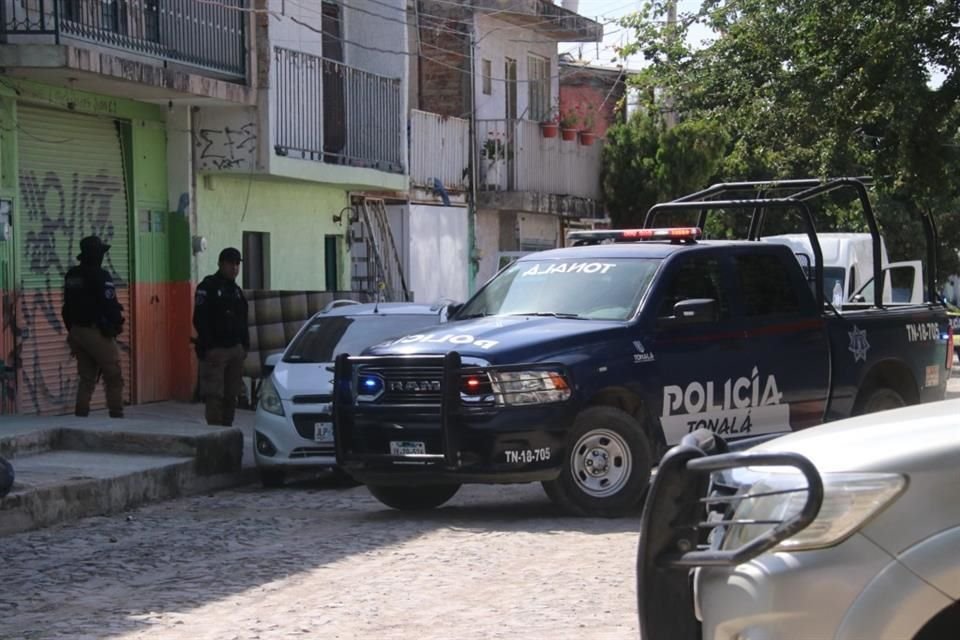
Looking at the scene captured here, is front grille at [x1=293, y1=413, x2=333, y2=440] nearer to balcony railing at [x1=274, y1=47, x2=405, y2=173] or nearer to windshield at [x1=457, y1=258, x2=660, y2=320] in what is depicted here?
windshield at [x1=457, y1=258, x2=660, y2=320]

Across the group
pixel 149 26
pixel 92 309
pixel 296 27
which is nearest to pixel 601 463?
pixel 92 309

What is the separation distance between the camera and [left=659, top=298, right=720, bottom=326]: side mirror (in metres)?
10.9

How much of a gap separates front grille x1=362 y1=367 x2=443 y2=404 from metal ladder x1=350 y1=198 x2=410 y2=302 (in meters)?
14.0


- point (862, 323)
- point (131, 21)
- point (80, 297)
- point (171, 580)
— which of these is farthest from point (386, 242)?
point (171, 580)

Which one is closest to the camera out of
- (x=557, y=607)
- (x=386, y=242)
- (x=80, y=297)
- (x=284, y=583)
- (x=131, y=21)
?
(x=557, y=607)

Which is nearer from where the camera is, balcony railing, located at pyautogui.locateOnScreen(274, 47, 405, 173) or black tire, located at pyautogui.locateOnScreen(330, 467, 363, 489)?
black tire, located at pyautogui.locateOnScreen(330, 467, 363, 489)

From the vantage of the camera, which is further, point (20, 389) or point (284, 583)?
point (20, 389)

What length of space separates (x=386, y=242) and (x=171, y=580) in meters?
17.1

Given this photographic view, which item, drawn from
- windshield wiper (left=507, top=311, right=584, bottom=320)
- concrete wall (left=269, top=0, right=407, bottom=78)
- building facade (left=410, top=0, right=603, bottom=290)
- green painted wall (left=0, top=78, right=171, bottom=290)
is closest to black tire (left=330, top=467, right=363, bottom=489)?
windshield wiper (left=507, top=311, right=584, bottom=320)

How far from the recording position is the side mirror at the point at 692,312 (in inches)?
428

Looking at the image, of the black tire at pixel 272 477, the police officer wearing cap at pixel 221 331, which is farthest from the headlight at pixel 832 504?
the police officer wearing cap at pixel 221 331

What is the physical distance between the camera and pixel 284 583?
848cm

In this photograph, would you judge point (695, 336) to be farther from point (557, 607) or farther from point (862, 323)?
point (557, 607)

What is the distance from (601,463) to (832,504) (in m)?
6.42
